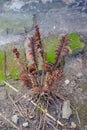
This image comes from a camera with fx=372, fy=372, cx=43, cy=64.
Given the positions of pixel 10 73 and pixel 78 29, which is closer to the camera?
pixel 10 73

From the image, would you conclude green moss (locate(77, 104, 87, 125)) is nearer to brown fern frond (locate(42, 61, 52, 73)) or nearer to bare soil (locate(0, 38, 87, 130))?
bare soil (locate(0, 38, 87, 130))

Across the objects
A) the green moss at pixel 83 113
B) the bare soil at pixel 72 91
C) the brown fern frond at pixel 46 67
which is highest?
the brown fern frond at pixel 46 67

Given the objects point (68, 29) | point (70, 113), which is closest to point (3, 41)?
point (68, 29)

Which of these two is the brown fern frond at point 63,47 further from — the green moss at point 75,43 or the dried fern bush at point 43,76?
the green moss at point 75,43

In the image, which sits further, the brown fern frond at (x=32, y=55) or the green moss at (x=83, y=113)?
the green moss at (x=83, y=113)

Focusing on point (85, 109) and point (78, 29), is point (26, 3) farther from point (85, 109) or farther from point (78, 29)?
point (85, 109)

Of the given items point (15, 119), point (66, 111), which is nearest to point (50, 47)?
point (66, 111)

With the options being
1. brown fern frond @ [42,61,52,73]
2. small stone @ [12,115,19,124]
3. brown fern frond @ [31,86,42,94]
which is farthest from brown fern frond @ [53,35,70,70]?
small stone @ [12,115,19,124]

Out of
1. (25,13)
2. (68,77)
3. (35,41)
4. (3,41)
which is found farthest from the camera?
(25,13)

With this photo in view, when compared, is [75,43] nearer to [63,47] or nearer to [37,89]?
[63,47]

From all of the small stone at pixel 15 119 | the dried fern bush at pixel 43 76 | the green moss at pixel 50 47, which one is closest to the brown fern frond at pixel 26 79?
the dried fern bush at pixel 43 76

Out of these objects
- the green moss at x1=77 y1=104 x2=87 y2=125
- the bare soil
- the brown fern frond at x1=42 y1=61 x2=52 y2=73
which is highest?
the brown fern frond at x1=42 y1=61 x2=52 y2=73
